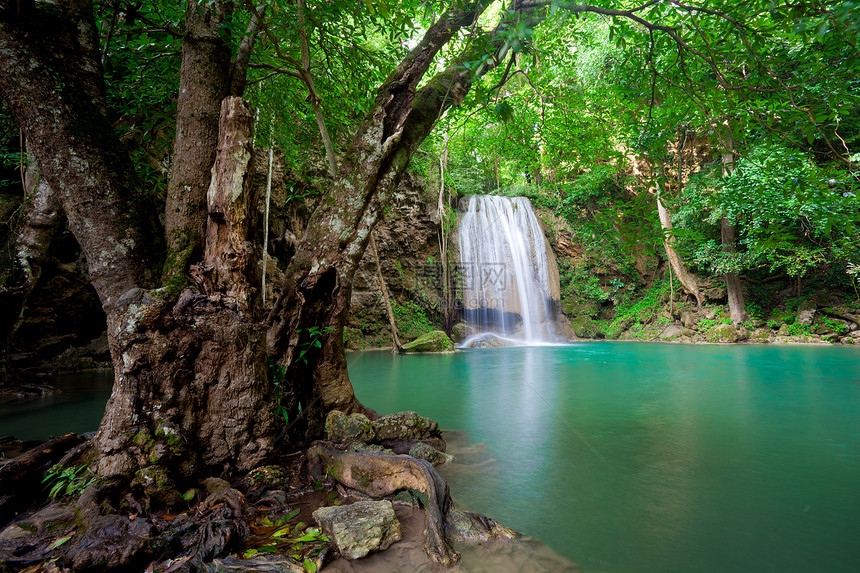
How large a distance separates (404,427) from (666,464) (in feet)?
6.50

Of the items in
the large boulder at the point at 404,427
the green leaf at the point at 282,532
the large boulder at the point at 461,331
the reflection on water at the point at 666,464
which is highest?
the large boulder at the point at 461,331

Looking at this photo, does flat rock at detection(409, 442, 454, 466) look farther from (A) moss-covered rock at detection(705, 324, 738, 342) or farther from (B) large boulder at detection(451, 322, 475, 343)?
(A) moss-covered rock at detection(705, 324, 738, 342)

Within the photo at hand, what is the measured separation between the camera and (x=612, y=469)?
281 centimetres

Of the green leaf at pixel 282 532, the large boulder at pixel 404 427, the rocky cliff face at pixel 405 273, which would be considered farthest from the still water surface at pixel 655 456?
the rocky cliff face at pixel 405 273

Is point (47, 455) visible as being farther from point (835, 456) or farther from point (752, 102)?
point (835, 456)

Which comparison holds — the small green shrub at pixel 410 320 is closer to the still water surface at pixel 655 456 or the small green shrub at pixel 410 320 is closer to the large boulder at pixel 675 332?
the still water surface at pixel 655 456

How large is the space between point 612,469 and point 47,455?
3595 millimetres

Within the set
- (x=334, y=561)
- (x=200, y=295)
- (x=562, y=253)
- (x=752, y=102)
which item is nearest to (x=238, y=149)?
(x=200, y=295)

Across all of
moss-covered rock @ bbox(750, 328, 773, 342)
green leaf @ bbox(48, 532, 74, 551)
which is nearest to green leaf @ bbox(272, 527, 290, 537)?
green leaf @ bbox(48, 532, 74, 551)

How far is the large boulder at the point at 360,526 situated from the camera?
5.49ft

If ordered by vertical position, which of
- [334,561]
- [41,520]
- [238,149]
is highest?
[238,149]

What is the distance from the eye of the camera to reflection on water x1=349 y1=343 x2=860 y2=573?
6.07 feet

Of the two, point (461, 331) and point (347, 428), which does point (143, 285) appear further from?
point (461, 331)

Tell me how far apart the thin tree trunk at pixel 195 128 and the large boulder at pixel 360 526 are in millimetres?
1626
